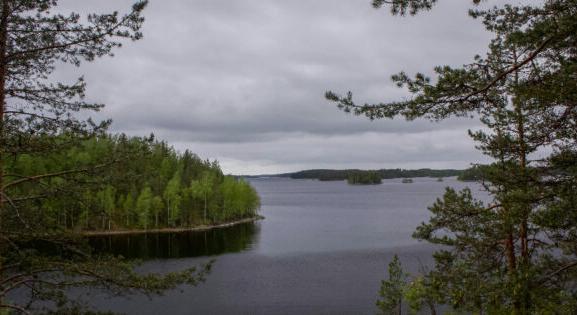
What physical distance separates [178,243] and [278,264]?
19045 millimetres

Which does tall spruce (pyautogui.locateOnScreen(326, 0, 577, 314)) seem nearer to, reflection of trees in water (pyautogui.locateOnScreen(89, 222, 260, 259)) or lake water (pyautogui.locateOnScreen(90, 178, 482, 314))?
lake water (pyautogui.locateOnScreen(90, 178, 482, 314))

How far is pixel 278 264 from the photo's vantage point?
128 feet

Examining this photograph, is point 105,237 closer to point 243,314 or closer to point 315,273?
point 315,273

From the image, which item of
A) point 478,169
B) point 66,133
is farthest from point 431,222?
point 66,133

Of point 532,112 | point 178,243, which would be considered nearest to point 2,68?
point 532,112

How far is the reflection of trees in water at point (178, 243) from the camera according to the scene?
150ft

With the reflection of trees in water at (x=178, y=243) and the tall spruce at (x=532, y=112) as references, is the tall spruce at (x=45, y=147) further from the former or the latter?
the reflection of trees in water at (x=178, y=243)

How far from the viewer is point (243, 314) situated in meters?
24.9

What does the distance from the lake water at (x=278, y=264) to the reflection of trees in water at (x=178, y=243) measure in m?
0.10

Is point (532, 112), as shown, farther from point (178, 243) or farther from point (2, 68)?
point (178, 243)

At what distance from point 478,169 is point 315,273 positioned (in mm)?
26398

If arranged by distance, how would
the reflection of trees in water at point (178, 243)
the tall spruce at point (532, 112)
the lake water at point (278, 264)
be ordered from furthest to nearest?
the reflection of trees in water at point (178, 243), the lake water at point (278, 264), the tall spruce at point (532, 112)

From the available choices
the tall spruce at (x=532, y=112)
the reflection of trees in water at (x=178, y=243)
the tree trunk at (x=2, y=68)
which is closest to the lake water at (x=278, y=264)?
the reflection of trees in water at (x=178, y=243)

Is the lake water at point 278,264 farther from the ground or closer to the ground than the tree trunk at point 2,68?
closer to the ground
